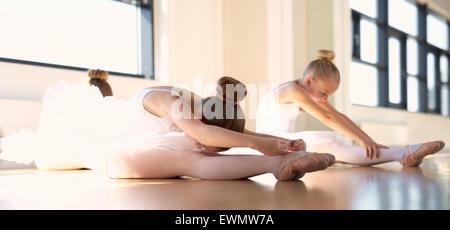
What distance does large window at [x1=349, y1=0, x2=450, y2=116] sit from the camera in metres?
5.32

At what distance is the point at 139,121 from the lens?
5.46 ft

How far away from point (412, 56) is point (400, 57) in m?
0.52

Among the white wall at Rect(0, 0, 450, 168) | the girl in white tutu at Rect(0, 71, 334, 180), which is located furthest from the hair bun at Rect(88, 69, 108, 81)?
the girl in white tutu at Rect(0, 71, 334, 180)

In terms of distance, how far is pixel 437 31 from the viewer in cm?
752

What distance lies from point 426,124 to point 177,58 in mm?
4471

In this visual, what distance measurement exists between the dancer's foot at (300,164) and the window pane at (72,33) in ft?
7.03

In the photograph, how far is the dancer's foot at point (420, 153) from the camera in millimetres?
1881

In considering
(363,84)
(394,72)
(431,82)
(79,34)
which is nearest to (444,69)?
(431,82)

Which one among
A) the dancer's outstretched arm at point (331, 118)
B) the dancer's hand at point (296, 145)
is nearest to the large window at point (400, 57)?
the dancer's outstretched arm at point (331, 118)

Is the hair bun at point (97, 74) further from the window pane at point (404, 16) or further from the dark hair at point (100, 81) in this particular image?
the window pane at point (404, 16)

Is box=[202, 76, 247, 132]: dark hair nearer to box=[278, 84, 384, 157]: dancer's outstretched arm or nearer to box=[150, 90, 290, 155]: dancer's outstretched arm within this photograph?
box=[150, 90, 290, 155]: dancer's outstretched arm
